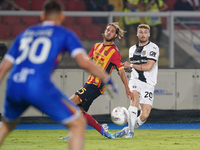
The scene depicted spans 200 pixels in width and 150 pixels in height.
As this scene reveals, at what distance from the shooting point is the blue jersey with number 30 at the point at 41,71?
3301 millimetres

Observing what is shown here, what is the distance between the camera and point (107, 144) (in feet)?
20.9

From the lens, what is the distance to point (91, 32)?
1070 centimetres

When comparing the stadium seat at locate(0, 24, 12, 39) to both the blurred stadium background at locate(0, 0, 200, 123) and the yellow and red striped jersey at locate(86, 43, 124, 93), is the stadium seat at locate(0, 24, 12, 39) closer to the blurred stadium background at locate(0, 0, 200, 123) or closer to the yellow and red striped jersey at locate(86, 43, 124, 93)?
the blurred stadium background at locate(0, 0, 200, 123)

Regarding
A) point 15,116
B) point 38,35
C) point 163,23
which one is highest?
point 163,23

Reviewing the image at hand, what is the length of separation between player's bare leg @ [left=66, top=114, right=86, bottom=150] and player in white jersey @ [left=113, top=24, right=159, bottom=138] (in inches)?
149

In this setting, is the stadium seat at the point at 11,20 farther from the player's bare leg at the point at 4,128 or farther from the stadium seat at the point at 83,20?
the player's bare leg at the point at 4,128

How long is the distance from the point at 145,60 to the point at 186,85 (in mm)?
4180

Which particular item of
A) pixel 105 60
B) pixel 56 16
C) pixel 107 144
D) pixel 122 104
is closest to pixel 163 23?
pixel 122 104

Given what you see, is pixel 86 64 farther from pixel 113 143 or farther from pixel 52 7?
pixel 113 143

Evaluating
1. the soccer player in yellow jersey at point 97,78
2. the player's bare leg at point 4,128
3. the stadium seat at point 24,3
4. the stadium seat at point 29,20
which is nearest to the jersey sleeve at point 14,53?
the player's bare leg at point 4,128

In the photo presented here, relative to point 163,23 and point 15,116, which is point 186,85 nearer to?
point 163,23

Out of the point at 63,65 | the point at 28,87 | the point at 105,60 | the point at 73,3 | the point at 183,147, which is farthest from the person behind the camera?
the point at 73,3

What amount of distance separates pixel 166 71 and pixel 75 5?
394 cm

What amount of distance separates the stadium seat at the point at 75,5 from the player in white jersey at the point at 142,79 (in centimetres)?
587
